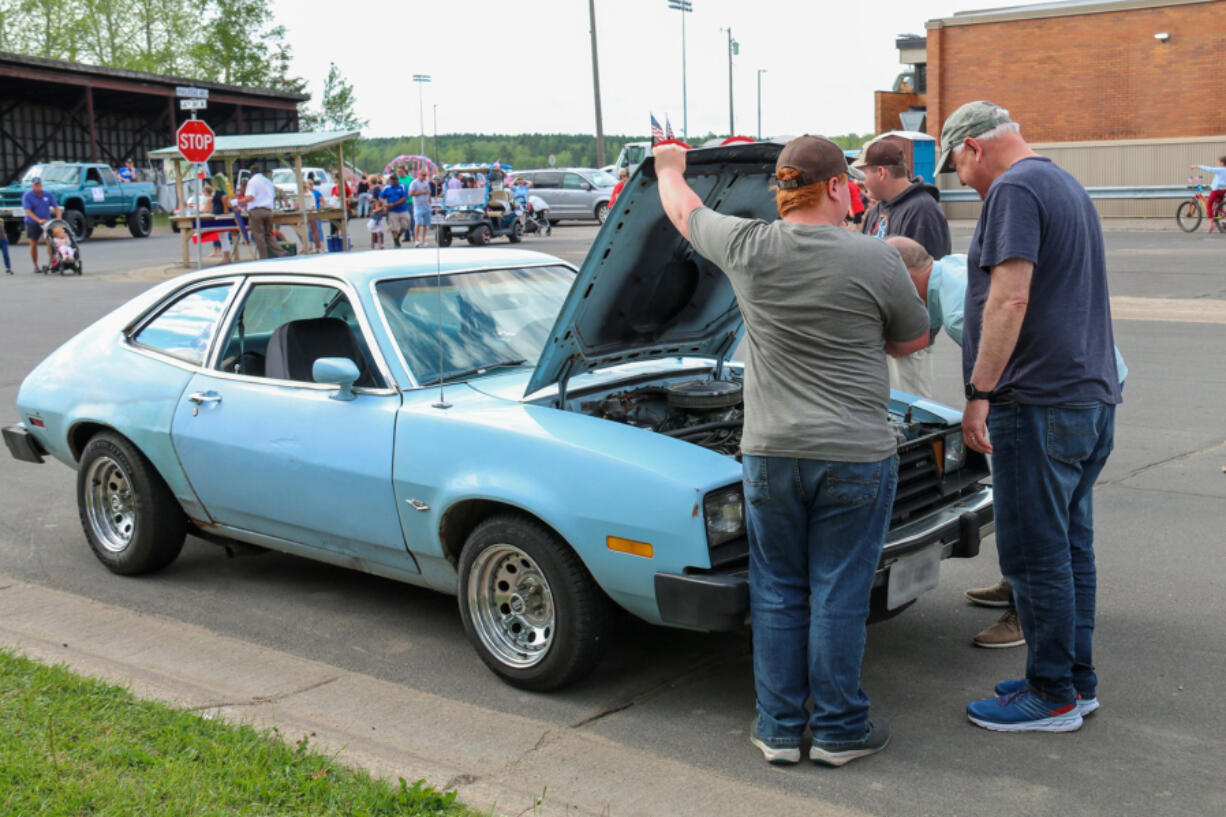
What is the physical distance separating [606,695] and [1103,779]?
1578 mm

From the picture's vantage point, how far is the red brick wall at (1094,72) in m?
36.0

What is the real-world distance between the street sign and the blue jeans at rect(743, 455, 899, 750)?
19.8 metres

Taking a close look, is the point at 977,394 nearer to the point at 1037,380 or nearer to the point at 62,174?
the point at 1037,380

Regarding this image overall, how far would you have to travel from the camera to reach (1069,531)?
12.6ft

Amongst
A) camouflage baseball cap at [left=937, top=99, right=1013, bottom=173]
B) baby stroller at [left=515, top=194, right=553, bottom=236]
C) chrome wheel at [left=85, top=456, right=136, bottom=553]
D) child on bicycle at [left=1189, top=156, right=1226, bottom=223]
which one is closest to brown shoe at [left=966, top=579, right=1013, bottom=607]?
camouflage baseball cap at [left=937, top=99, right=1013, bottom=173]

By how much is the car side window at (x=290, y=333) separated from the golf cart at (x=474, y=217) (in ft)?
78.9

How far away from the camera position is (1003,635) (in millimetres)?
4547

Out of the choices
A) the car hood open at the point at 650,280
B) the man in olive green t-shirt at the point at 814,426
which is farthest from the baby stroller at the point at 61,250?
the man in olive green t-shirt at the point at 814,426

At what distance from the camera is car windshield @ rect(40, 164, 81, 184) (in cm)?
3644

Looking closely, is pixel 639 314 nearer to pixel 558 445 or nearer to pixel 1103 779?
pixel 558 445

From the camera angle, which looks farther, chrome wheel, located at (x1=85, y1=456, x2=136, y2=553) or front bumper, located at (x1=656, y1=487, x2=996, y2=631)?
chrome wheel, located at (x1=85, y1=456, x2=136, y2=553)

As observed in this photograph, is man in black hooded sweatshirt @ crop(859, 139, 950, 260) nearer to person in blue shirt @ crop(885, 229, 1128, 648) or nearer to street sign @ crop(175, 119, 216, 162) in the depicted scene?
person in blue shirt @ crop(885, 229, 1128, 648)

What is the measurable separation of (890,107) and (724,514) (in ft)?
157

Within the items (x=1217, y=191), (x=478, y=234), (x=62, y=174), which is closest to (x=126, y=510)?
(x=478, y=234)
